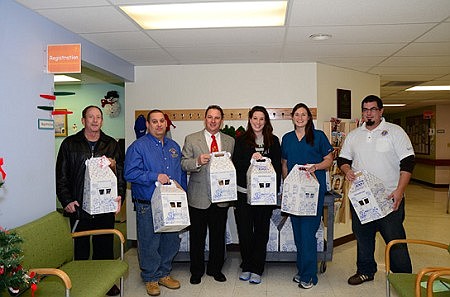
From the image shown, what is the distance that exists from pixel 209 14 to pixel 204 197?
1.54m

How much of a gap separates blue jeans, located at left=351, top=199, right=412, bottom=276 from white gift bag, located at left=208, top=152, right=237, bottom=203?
1.18 meters

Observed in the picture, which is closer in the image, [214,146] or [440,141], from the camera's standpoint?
[214,146]

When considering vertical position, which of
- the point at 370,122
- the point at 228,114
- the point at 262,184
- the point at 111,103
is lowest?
the point at 262,184

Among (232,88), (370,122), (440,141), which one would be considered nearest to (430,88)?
(440,141)

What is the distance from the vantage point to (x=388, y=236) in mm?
3346

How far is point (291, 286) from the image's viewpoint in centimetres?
366

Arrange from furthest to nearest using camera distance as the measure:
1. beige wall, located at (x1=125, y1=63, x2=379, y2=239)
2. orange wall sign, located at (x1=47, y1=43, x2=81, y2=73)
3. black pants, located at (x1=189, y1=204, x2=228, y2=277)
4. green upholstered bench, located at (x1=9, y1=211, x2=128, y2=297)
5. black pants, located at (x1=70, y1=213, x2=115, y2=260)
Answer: beige wall, located at (x1=125, y1=63, x2=379, y2=239) < black pants, located at (x1=189, y1=204, x2=228, y2=277) < black pants, located at (x1=70, y1=213, x2=115, y2=260) < orange wall sign, located at (x1=47, y1=43, x2=81, y2=73) < green upholstered bench, located at (x1=9, y1=211, x2=128, y2=297)

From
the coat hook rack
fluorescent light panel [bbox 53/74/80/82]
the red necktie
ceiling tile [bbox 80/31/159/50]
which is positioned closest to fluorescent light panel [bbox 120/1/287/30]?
ceiling tile [bbox 80/31/159/50]

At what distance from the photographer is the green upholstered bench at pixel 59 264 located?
7.77 feet

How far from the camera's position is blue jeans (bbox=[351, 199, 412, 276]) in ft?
10.8

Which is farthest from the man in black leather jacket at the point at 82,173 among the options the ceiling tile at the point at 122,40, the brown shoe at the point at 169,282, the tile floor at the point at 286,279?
the ceiling tile at the point at 122,40

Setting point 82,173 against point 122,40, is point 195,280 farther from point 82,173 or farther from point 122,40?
point 122,40

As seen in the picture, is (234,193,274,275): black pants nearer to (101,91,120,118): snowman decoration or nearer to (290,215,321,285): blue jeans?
(290,215,321,285): blue jeans

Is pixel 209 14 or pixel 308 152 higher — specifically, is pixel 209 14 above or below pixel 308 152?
above
